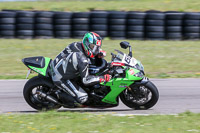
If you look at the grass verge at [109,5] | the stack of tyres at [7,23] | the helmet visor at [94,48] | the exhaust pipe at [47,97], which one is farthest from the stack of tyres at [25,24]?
the helmet visor at [94,48]

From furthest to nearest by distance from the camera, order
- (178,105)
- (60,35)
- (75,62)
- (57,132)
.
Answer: (60,35) < (178,105) < (75,62) < (57,132)

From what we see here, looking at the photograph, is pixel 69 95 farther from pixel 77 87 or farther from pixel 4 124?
pixel 4 124

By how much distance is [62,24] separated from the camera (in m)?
14.9

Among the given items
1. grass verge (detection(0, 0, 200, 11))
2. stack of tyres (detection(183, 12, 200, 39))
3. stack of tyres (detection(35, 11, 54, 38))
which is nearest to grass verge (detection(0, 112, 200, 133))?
stack of tyres (detection(183, 12, 200, 39))

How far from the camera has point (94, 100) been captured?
6.80 metres

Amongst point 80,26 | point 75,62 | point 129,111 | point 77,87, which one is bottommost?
point 129,111

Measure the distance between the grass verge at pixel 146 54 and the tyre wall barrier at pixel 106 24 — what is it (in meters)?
0.30

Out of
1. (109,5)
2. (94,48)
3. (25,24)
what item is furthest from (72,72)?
(109,5)

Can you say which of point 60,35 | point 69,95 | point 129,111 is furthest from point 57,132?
point 60,35

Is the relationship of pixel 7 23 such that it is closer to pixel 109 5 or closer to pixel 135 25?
pixel 135 25

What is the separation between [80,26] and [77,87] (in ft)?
27.6

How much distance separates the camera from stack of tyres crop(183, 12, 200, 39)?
47.3 feet

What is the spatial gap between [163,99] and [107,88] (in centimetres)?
169

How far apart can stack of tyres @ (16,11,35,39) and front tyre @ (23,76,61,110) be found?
8.36m
